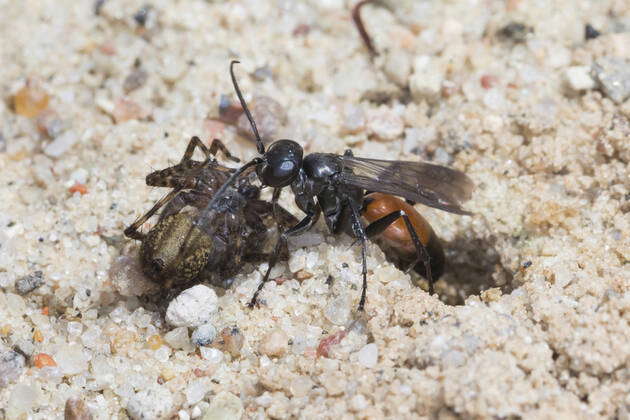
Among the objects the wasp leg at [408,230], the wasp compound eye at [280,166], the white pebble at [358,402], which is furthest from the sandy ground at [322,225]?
the wasp compound eye at [280,166]

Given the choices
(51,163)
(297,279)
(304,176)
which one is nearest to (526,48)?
(304,176)

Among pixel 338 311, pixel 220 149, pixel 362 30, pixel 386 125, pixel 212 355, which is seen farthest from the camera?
pixel 362 30

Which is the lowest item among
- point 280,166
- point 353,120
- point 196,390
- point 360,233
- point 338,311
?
point 196,390

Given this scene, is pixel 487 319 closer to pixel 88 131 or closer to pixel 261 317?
pixel 261 317

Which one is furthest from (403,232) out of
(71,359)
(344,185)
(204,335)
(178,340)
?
(71,359)

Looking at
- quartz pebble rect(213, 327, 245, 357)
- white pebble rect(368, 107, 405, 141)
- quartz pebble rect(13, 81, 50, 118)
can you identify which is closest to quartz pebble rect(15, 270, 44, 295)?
quartz pebble rect(213, 327, 245, 357)

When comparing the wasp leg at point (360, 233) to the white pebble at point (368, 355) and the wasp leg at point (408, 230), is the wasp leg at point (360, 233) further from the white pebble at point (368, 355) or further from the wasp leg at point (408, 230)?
the white pebble at point (368, 355)

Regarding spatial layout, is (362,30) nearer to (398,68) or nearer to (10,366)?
(398,68)
